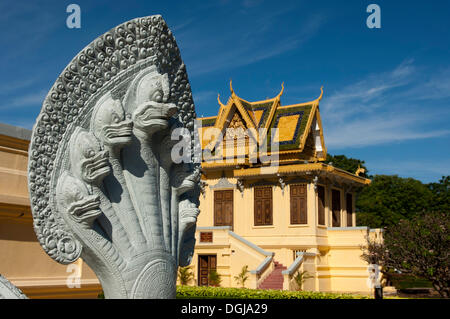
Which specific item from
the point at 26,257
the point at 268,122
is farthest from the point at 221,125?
the point at 26,257

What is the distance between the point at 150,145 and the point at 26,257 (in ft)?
12.2

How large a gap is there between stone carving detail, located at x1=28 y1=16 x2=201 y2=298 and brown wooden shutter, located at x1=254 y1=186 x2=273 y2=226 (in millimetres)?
16772

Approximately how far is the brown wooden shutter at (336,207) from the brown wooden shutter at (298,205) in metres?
1.88

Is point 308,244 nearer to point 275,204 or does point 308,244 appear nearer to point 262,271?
point 275,204

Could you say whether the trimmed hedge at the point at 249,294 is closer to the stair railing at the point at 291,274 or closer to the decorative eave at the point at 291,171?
the stair railing at the point at 291,274

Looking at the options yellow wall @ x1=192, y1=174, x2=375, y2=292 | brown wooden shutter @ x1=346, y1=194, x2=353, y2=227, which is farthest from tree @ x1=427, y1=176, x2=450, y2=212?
yellow wall @ x1=192, y1=174, x2=375, y2=292

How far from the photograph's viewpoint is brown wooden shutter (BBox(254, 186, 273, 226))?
21.0m

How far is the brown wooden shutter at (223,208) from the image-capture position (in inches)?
869

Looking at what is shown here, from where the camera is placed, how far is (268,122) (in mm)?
22359

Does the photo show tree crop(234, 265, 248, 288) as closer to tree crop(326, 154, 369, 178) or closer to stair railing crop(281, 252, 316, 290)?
stair railing crop(281, 252, 316, 290)

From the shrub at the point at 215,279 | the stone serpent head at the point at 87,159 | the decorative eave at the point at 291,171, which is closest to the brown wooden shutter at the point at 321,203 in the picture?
the decorative eave at the point at 291,171

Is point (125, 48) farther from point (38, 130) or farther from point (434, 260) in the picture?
point (434, 260)

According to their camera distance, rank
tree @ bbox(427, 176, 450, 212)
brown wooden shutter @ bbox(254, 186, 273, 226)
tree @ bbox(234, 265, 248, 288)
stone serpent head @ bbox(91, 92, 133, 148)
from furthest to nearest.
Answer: tree @ bbox(427, 176, 450, 212), brown wooden shutter @ bbox(254, 186, 273, 226), tree @ bbox(234, 265, 248, 288), stone serpent head @ bbox(91, 92, 133, 148)

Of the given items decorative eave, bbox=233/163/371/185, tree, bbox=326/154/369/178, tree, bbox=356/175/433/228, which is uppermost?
tree, bbox=326/154/369/178
